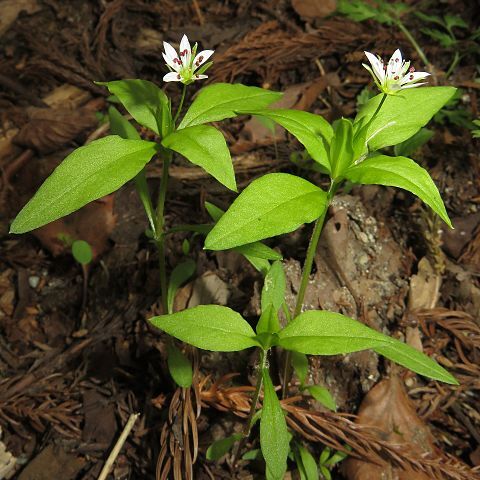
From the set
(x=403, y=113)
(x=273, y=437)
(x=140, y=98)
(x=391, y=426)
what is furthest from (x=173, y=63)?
(x=391, y=426)

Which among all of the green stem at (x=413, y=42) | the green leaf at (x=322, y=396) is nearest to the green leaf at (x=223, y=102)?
the green leaf at (x=322, y=396)

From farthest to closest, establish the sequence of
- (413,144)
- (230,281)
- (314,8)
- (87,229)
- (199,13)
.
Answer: (199,13), (314,8), (87,229), (413,144), (230,281)

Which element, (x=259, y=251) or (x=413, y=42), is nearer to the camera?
(x=259, y=251)

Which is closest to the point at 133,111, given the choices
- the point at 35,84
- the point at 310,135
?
the point at 310,135

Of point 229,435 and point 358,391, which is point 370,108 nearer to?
point 358,391

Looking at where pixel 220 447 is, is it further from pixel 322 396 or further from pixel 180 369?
pixel 322 396

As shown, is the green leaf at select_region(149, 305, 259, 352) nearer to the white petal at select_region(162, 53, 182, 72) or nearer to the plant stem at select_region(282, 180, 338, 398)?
the plant stem at select_region(282, 180, 338, 398)
